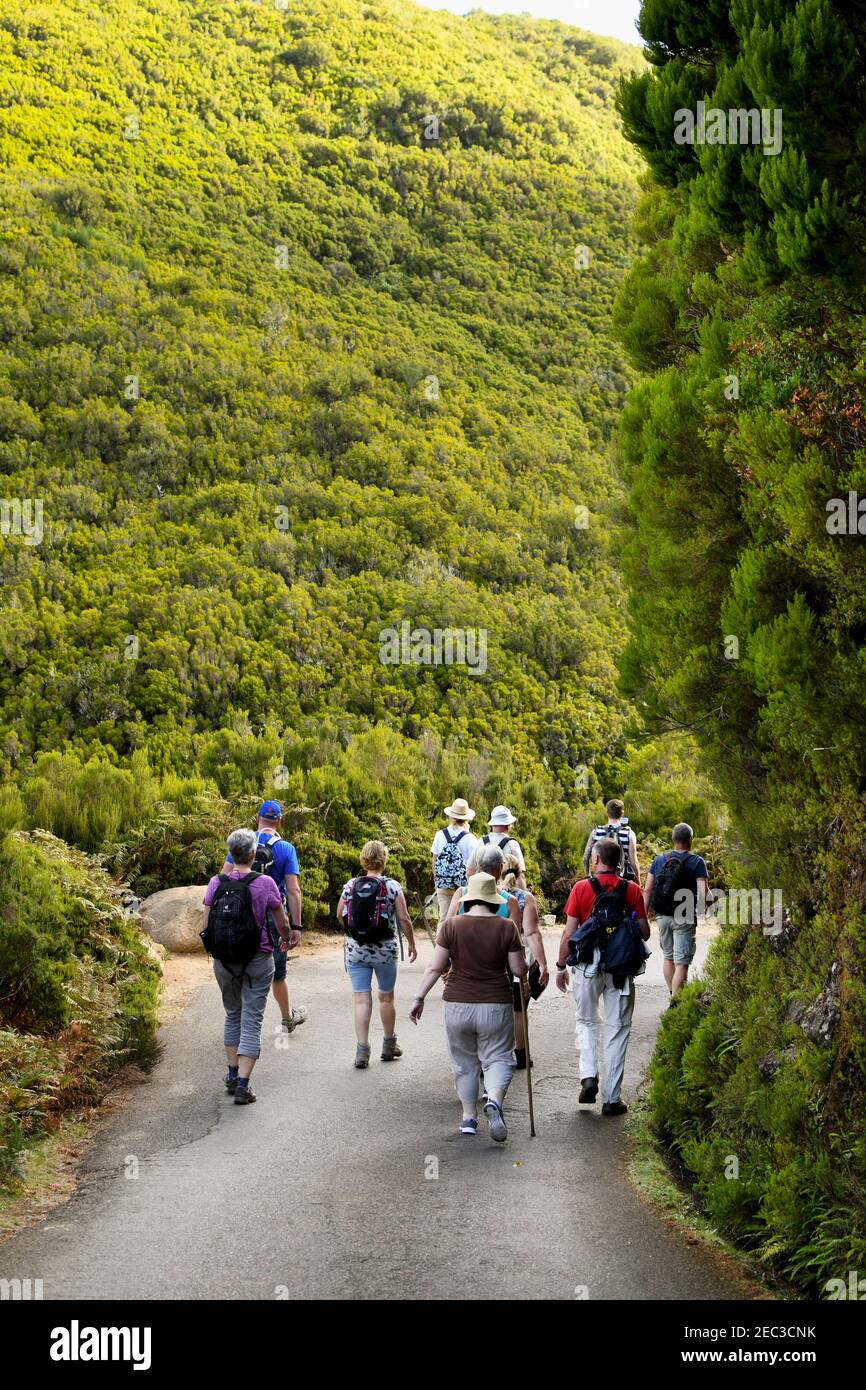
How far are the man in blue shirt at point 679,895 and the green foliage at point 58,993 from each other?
15.1ft

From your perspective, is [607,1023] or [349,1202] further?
[607,1023]

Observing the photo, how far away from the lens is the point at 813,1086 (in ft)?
20.2

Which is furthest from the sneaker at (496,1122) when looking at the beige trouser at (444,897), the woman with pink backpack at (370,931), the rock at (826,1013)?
the beige trouser at (444,897)

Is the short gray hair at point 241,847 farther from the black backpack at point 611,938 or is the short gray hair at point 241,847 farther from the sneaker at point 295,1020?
the sneaker at point 295,1020

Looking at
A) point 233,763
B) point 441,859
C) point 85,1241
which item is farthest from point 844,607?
point 233,763

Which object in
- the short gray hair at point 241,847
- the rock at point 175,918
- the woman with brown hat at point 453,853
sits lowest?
the rock at point 175,918

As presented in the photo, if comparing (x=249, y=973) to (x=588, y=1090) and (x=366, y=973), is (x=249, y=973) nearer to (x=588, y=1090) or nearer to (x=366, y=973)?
(x=366, y=973)

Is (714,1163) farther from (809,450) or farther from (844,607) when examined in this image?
(809,450)

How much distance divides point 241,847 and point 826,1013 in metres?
4.14

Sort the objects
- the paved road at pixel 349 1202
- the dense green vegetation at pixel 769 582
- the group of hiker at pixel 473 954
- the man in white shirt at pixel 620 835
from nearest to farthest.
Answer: the dense green vegetation at pixel 769 582, the paved road at pixel 349 1202, the group of hiker at pixel 473 954, the man in white shirt at pixel 620 835

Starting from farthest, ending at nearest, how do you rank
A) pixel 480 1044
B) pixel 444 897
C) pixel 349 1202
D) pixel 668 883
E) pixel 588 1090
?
pixel 444 897, pixel 668 883, pixel 588 1090, pixel 480 1044, pixel 349 1202

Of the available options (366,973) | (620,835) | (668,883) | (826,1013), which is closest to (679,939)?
(668,883)

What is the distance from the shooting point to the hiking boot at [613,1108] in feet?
28.6

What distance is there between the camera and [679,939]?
38.1ft
